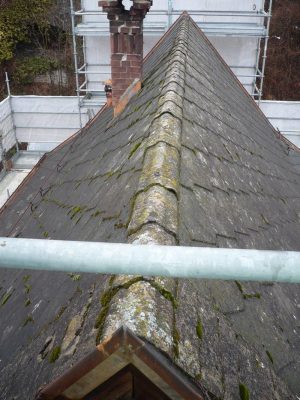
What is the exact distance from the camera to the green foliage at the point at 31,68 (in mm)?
20625

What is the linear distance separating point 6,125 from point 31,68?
7.79 m

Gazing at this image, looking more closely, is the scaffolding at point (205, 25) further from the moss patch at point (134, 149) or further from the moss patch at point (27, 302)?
the moss patch at point (27, 302)

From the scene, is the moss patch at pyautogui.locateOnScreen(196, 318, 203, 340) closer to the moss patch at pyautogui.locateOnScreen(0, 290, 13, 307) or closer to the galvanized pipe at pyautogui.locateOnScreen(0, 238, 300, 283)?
the galvanized pipe at pyautogui.locateOnScreen(0, 238, 300, 283)

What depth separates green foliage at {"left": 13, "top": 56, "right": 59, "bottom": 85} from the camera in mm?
20625

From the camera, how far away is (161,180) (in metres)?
2.21

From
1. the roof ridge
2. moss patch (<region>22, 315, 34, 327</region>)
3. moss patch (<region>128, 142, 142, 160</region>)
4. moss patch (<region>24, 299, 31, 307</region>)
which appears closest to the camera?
the roof ridge

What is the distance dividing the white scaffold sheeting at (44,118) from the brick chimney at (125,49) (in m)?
8.76

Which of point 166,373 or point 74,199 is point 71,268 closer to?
point 166,373

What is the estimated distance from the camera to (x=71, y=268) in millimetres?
1058

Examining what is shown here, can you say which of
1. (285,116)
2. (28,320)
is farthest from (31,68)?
(28,320)

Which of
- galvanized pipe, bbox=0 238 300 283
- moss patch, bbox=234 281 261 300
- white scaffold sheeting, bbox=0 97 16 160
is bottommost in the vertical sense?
white scaffold sheeting, bbox=0 97 16 160

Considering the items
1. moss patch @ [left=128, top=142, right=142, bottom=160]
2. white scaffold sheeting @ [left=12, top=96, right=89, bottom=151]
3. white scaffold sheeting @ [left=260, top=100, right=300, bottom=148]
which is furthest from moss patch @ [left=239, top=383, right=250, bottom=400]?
white scaffold sheeting @ [left=12, top=96, right=89, bottom=151]

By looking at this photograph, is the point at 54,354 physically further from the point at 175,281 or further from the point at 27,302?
the point at 27,302

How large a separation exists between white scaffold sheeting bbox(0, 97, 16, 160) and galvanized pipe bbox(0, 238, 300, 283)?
13558 mm
